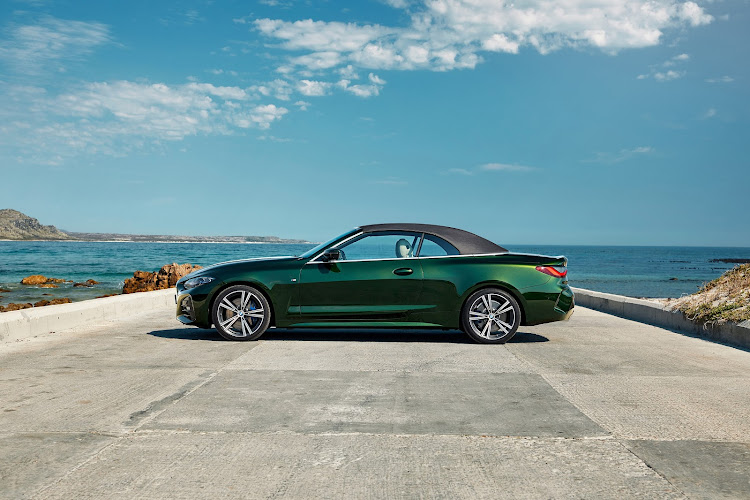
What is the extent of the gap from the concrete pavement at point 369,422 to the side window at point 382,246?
1296 millimetres

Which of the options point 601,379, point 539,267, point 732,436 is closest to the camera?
Result: point 732,436

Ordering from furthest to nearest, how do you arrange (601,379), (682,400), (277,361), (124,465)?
(277,361)
(601,379)
(682,400)
(124,465)

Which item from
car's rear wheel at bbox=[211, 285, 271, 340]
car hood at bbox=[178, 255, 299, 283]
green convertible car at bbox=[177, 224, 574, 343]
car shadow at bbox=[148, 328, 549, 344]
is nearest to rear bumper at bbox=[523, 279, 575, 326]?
green convertible car at bbox=[177, 224, 574, 343]

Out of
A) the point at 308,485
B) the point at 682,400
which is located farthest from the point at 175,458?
the point at 682,400

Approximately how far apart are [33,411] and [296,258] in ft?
15.2

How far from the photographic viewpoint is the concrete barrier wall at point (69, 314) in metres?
9.70

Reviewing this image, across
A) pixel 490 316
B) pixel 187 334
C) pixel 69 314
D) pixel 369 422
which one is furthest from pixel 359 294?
pixel 69 314

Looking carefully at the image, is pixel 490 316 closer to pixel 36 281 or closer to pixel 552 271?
pixel 552 271

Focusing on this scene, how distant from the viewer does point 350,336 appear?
1024 cm

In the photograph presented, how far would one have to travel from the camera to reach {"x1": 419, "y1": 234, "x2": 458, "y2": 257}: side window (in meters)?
9.63

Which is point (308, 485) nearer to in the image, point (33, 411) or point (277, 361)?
point (33, 411)

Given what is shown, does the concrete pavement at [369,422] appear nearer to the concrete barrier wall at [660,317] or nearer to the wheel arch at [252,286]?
the wheel arch at [252,286]

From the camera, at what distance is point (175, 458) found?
4.22 meters

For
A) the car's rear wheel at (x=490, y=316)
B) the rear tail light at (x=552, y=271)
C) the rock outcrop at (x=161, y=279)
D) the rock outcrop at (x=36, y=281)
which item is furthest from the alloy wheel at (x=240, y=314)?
the rock outcrop at (x=36, y=281)
